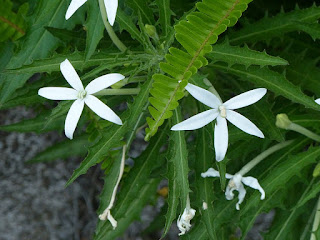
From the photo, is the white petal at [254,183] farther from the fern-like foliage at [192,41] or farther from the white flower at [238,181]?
the fern-like foliage at [192,41]

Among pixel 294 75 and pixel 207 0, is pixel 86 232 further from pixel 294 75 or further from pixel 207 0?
pixel 207 0

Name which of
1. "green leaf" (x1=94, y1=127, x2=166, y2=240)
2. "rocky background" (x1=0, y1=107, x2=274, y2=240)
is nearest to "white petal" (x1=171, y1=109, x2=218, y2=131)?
"green leaf" (x1=94, y1=127, x2=166, y2=240)

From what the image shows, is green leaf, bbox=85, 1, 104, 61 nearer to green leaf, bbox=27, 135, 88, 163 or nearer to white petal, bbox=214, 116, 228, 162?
white petal, bbox=214, 116, 228, 162

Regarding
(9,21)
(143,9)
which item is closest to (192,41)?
(143,9)

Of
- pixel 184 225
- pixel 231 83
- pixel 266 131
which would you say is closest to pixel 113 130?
pixel 184 225

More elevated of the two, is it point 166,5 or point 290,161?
point 166,5

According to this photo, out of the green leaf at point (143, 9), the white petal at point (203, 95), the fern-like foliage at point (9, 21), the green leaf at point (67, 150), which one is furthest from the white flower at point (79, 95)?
the green leaf at point (67, 150)
